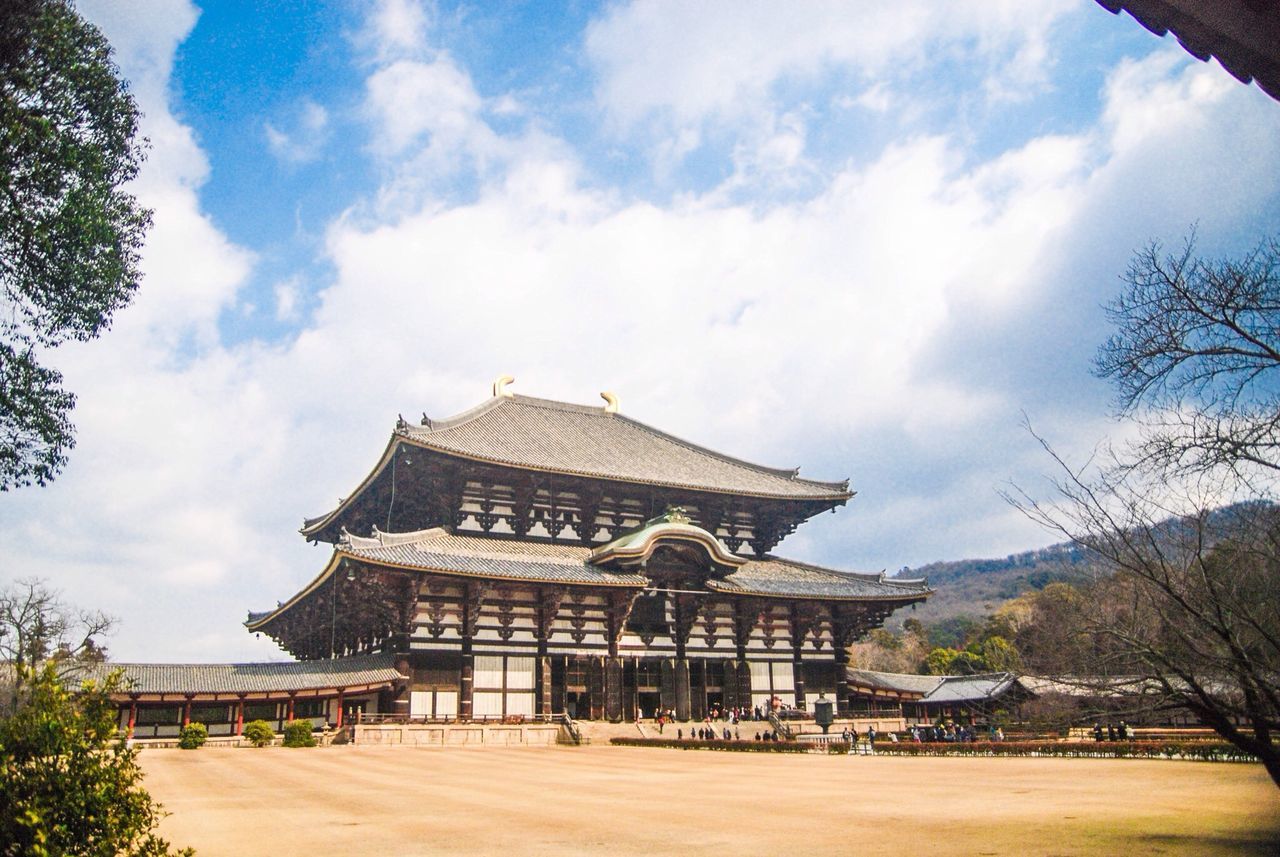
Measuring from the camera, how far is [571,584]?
3422cm

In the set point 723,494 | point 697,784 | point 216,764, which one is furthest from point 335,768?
point 723,494

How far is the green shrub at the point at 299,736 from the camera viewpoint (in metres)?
29.7

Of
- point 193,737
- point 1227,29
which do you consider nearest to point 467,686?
point 193,737

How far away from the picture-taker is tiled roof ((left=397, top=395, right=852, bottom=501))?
126 feet

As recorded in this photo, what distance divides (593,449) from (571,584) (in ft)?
35.8

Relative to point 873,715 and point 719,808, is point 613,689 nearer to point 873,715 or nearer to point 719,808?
point 873,715

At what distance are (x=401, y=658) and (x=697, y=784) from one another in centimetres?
1822

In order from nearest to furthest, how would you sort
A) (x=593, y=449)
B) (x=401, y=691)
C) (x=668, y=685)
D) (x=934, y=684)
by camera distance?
(x=401, y=691)
(x=668, y=685)
(x=593, y=449)
(x=934, y=684)

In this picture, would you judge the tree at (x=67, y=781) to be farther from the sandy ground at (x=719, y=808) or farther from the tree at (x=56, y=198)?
the tree at (x=56, y=198)

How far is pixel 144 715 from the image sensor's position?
31.7 m

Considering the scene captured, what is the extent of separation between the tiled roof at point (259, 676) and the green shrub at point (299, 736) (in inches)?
58.5

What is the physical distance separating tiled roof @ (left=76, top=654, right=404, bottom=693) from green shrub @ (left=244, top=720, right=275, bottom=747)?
47.1 inches

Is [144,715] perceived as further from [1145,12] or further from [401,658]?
[1145,12]

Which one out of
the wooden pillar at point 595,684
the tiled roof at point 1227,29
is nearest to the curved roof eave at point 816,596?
the wooden pillar at point 595,684
